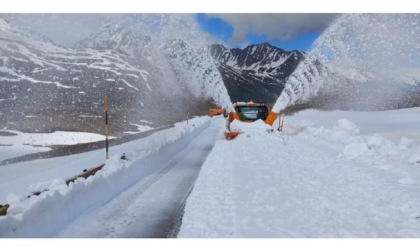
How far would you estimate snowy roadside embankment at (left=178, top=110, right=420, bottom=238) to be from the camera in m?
4.52

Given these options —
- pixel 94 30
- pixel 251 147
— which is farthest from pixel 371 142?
pixel 94 30

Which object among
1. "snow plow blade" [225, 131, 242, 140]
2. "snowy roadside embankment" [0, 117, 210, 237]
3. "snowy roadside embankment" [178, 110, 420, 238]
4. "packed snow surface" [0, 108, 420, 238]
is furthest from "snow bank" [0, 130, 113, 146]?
"snow plow blade" [225, 131, 242, 140]

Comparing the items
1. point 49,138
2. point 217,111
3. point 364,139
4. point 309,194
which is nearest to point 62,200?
point 309,194

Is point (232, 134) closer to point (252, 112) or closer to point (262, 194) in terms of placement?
point (252, 112)

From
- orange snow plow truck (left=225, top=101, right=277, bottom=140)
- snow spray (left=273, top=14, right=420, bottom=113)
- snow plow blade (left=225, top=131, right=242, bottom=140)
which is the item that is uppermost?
snow spray (left=273, top=14, right=420, bottom=113)

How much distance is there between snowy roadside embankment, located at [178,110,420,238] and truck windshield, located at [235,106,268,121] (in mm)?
3164

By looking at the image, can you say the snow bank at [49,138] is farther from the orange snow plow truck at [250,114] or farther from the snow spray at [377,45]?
the snow spray at [377,45]

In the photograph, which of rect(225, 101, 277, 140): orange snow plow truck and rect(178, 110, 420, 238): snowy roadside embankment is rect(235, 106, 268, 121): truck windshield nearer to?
rect(225, 101, 277, 140): orange snow plow truck

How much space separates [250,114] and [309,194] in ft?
25.7

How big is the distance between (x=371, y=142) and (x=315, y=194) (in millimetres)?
4543

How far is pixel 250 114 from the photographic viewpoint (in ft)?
44.4

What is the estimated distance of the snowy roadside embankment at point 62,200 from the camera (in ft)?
13.5
